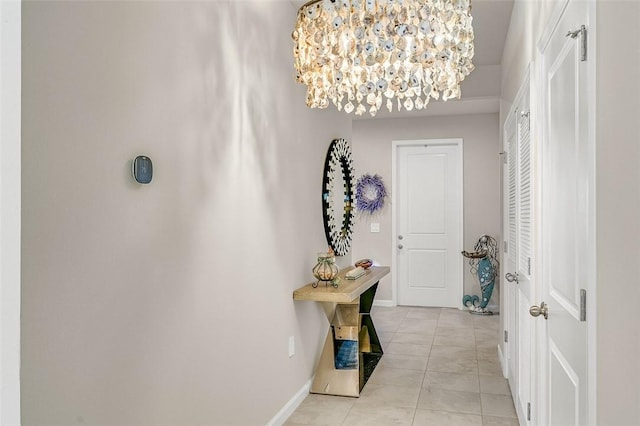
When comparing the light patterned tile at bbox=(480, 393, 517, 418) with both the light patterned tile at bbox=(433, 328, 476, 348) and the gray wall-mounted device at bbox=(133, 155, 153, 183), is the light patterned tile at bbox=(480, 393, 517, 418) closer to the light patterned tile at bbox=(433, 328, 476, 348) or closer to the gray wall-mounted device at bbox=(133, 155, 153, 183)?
the light patterned tile at bbox=(433, 328, 476, 348)

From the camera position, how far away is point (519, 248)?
10.4ft

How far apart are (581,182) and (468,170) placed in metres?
5.47

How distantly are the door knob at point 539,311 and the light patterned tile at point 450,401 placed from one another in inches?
58.4

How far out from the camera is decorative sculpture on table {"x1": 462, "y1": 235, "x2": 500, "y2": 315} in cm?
643

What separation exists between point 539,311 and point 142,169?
162 centimetres

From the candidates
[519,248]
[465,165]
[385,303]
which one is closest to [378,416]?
[519,248]

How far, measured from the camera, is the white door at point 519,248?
9.03 ft

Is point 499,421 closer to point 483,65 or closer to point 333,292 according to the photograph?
point 333,292

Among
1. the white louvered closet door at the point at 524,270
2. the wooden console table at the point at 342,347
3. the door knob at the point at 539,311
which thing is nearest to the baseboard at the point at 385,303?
the wooden console table at the point at 342,347

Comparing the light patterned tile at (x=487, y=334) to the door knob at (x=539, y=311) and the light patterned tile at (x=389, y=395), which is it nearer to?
the light patterned tile at (x=389, y=395)

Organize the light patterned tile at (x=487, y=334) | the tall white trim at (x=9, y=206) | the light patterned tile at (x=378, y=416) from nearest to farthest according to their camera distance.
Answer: the tall white trim at (x=9, y=206) → the light patterned tile at (x=378, y=416) → the light patterned tile at (x=487, y=334)

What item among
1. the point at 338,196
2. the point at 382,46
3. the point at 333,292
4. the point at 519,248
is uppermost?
the point at 382,46

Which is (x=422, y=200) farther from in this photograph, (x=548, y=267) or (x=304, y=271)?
(x=548, y=267)

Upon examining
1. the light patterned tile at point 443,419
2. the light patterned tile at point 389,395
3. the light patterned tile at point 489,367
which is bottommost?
the light patterned tile at point 443,419
